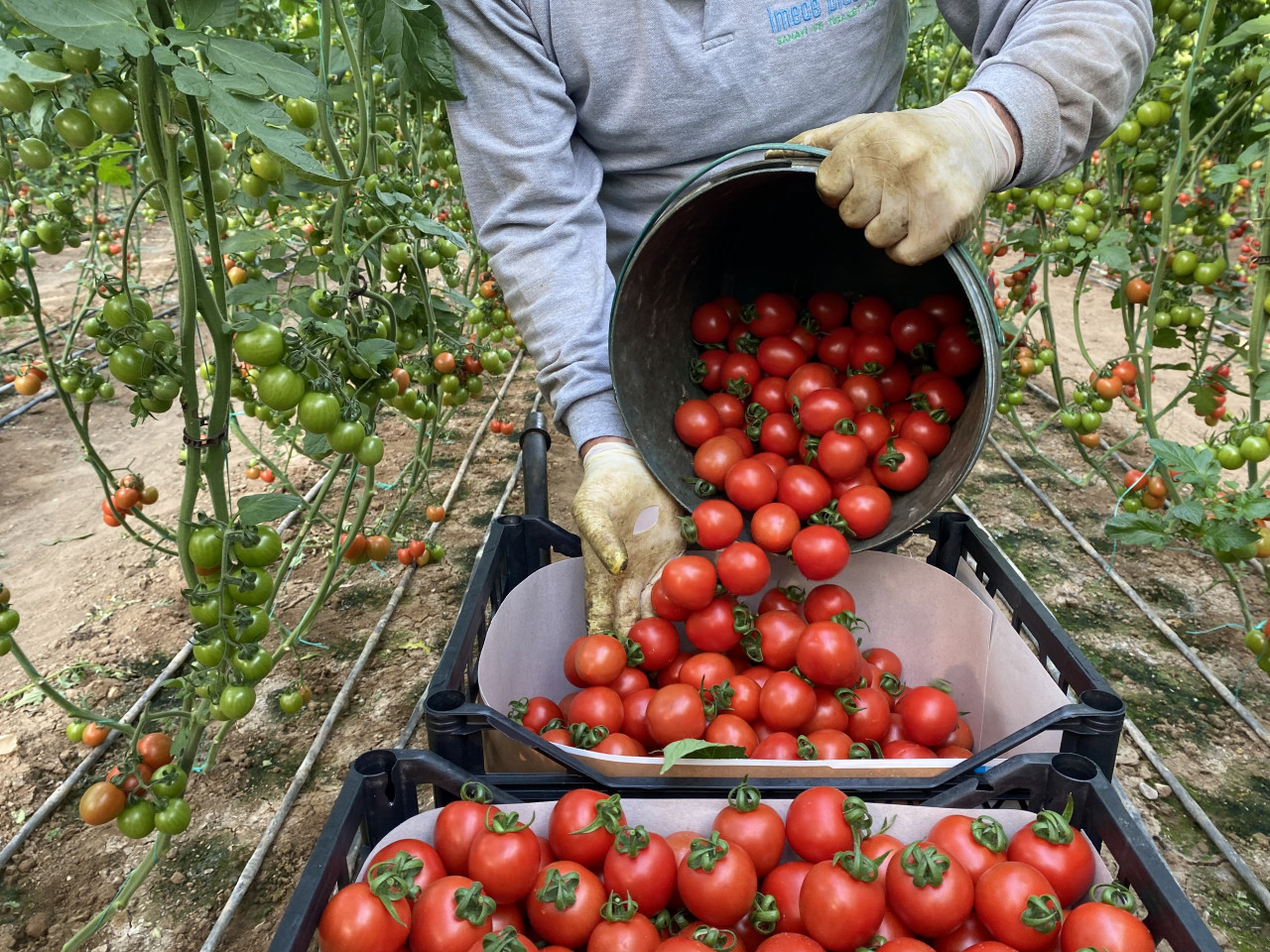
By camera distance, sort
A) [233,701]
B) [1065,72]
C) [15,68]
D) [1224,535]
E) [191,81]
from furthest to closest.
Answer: [1224,535] → [1065,72] → [233,701] → [191,81] → [15,68]

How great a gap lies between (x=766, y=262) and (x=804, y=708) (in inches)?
33.3

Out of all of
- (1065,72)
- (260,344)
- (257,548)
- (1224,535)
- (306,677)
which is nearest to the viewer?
(260,344)

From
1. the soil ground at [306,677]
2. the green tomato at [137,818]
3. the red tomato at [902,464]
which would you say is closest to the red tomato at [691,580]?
the red tomato at [902,464]

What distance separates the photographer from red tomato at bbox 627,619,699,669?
138cm

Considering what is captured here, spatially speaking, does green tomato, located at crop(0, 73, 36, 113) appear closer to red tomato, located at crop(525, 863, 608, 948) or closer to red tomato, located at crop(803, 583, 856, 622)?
red tomato, located at crop(525, 863, 608, 948)

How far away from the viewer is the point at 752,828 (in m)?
0.93

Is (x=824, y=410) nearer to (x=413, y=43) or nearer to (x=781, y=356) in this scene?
(x=781, y=356)

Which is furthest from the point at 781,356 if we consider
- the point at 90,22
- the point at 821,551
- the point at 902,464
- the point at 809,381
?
the point at 90,22

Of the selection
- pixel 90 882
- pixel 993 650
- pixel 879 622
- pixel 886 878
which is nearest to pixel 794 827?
pixel 886 878

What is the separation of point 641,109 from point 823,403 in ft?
2.06

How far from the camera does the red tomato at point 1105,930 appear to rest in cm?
77

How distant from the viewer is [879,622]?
1.51m

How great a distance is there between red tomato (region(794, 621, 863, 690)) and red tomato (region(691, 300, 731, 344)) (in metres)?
0.57

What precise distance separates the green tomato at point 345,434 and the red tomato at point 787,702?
0.68 m
